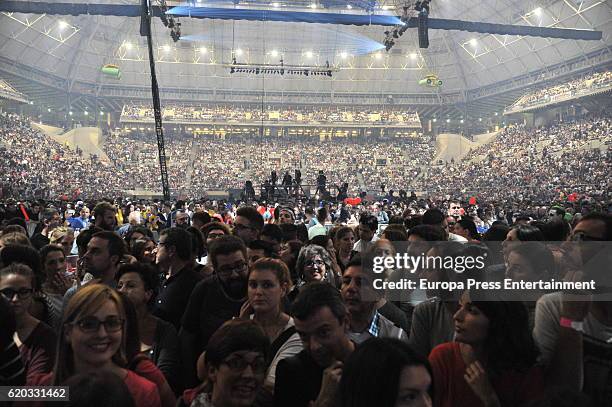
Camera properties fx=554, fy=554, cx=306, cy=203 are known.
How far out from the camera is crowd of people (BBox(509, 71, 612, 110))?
36031mm


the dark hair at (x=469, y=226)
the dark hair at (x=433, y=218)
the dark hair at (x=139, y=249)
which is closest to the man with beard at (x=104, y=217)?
the dark hair at (x=139, y=249)

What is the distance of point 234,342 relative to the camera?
2.32m

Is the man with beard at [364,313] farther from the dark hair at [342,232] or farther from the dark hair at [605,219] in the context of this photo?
the dark hair at [342,232]

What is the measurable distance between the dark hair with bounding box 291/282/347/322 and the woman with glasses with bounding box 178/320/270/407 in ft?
0.85

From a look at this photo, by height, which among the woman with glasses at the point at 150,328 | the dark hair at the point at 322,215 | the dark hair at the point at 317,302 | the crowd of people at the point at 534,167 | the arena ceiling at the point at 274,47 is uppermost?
the arena ceiling at the point at 274,47

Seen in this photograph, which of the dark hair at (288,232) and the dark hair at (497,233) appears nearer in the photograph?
the dark hair at (497,233)

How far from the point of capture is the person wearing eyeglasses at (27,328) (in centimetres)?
277

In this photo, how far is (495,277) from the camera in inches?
112

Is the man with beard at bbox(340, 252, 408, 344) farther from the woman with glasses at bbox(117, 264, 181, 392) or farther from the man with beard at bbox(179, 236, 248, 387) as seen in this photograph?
the woman with glasses at bbox(117, 264, 181, 392)

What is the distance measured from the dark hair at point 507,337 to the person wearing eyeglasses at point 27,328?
204 cm

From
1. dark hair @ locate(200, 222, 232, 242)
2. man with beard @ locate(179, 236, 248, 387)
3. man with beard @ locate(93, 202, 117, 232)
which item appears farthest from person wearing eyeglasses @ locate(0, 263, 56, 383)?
man with beard @ locate(93, 202, 117, 232)

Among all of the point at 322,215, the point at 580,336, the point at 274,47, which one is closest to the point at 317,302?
the point at 580,336

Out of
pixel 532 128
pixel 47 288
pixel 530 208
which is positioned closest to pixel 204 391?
pixel 47 288

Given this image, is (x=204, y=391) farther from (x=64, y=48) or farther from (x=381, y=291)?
(x=64, y=48)
